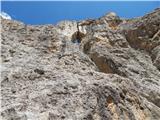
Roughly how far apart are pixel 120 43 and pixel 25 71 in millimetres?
10964

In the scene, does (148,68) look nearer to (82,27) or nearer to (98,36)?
(98,36)

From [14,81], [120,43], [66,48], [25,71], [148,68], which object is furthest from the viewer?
[120,43]

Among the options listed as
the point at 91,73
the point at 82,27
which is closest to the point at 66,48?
the point at 91,73

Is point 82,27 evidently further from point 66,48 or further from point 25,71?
point 25,71

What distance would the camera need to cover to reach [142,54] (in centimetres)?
1770

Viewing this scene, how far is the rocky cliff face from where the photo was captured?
8188mm

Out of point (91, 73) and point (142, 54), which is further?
point (142, 54)

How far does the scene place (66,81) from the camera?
30.7 ft

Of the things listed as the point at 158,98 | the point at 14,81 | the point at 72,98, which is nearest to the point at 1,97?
the point at 14,81

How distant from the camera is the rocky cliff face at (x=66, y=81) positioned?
8.19 m

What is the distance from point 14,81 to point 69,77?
1.40m

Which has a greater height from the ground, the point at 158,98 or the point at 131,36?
the point at 131,36

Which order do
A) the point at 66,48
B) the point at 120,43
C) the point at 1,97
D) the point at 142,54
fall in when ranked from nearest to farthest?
the point at 1,97
the point at 66,48
the point at 142,54
the point at 120,43

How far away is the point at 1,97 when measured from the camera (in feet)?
27.5
